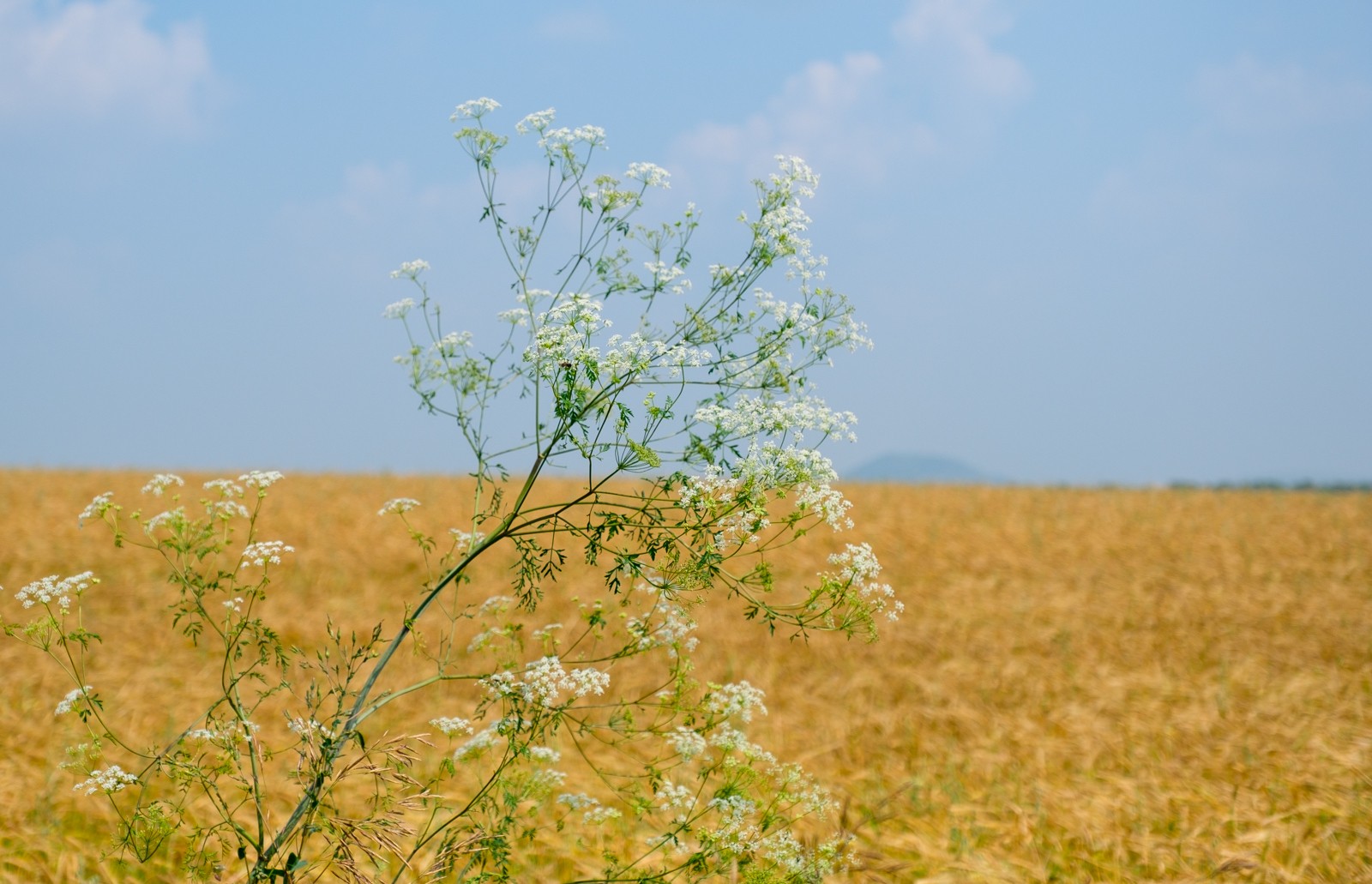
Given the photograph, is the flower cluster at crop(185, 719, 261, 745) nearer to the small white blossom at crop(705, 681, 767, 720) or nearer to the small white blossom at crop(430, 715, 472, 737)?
the small white blossom at crop(430, 715, 472, 737)

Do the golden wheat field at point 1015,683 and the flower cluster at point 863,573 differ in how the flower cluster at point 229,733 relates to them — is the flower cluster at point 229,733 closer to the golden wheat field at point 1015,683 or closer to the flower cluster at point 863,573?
Answer: the flower cluster at point 863,573

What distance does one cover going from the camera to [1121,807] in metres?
5.98

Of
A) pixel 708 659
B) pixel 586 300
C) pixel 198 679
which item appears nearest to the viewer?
pixel 586 300

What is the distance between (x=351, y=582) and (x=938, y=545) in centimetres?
858

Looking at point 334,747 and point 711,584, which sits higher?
point 711,584

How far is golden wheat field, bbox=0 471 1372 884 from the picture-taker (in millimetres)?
5430

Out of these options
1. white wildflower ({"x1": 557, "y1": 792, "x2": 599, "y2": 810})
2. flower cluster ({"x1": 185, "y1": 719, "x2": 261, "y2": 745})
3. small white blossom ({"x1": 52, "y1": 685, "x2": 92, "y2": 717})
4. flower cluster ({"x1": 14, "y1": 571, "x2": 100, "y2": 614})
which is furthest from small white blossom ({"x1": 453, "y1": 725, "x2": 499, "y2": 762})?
flower cluster ({"x1": 14, "y1": 571, "x2": 100, "y2": 614})

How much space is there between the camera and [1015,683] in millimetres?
9289

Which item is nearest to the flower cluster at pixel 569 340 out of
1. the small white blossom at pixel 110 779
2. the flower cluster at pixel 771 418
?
the flower cluster at pixel 771 418

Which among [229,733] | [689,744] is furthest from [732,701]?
[229,733]

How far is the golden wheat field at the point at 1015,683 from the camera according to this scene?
5.43m

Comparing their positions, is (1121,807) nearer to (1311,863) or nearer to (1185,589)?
(1311,863)

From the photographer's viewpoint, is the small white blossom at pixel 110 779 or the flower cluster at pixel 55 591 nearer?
the small white blossom at pixel 110 779

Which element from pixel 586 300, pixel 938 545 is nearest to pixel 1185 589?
pixel 938 545
